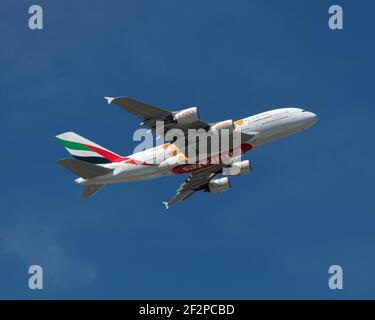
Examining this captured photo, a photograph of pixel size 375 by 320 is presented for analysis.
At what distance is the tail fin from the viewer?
281 ft

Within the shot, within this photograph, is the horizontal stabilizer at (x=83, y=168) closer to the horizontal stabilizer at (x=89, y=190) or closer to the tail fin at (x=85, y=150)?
the horizontal stabilizer at (x=89, y=190)

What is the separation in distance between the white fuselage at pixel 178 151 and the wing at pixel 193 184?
4.90 metres

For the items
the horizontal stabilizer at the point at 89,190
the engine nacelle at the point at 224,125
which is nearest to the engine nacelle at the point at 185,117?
the engine nacelle at the point at 224,125

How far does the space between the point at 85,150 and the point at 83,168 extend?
6380 mm

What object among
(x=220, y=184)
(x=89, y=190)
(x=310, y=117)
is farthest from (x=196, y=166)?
(x=310, y=117)

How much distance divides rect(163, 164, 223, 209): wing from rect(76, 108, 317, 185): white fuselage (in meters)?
4.90

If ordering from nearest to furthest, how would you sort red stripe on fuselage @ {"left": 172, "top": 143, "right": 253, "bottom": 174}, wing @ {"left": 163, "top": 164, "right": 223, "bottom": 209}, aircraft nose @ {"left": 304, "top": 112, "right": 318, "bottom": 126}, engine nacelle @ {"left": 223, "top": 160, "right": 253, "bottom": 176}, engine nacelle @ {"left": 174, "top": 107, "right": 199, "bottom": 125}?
engine nacelle @ {"left": 174, "top": 107, "right": 199, "bottom": 125}
red stripe on fuselage @ {"left": 172, "top": 143, "right": 253, "bottom": 174}
aircraft nose @ {"left": 304, "top": 112, "right": 318, "bottom": 126}
engine nacelle @ {"left": 223, "top": 160, "right": 253, "bottom": 176}
wing @ {"left": 163, "top": 164, "right": 223, "bottom": 209}

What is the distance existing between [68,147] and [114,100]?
1546cm

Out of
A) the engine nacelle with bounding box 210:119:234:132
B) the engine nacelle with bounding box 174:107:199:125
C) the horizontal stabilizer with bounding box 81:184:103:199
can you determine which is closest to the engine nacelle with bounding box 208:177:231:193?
the engine nacelle with bounding box 210:119:234:132

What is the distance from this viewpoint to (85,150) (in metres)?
87.4

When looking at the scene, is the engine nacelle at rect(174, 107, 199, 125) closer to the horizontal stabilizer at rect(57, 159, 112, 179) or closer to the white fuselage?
the white fuselage

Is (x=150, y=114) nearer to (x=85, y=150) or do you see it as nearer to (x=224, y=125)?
(x=224, y=125)

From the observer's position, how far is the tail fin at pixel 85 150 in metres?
85.6
